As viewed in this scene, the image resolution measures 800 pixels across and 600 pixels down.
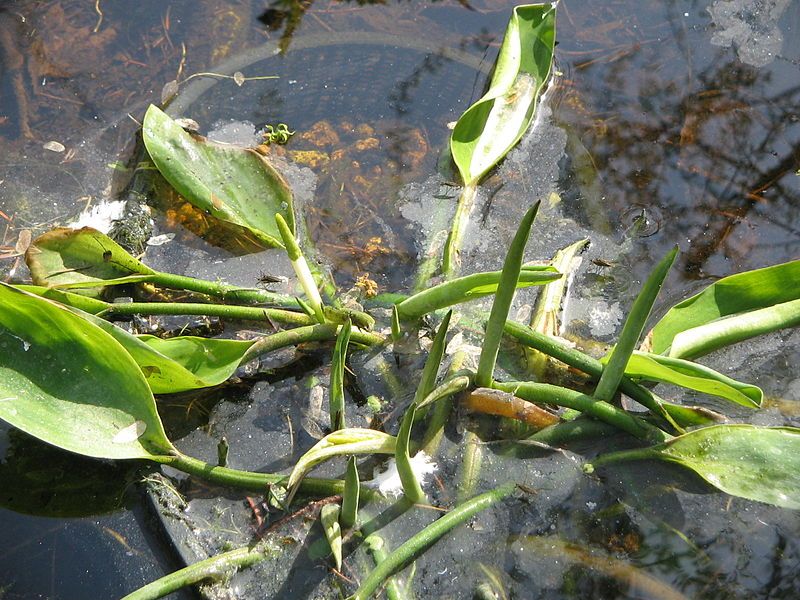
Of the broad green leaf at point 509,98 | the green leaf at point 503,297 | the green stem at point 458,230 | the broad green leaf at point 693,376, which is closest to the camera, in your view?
the green leaf at point 503,297

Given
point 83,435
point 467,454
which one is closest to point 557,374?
point 467,454

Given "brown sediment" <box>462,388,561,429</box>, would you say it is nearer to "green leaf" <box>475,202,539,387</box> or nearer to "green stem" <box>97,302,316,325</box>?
"green leaf" <box>475,202,539,387</box>

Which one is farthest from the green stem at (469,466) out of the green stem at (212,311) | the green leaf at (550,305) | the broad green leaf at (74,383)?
the broad green leaf at (74,383)

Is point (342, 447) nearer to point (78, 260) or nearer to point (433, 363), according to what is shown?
point (433, 363)

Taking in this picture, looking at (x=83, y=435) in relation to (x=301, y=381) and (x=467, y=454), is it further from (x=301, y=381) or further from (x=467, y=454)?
(x=467, y=454)

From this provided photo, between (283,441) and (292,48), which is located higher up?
(292,48)

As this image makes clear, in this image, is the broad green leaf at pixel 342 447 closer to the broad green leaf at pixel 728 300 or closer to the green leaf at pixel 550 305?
the green leaf at pixel 550 305

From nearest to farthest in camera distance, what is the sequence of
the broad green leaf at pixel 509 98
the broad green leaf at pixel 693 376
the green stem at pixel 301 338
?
the broad green leaf at pixel 693 376 → the green stem at pixel 301 338 → the broad green leaf at pixel 509 98

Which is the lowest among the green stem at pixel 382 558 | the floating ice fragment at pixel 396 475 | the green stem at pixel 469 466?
the green stem at pixel 382 558
